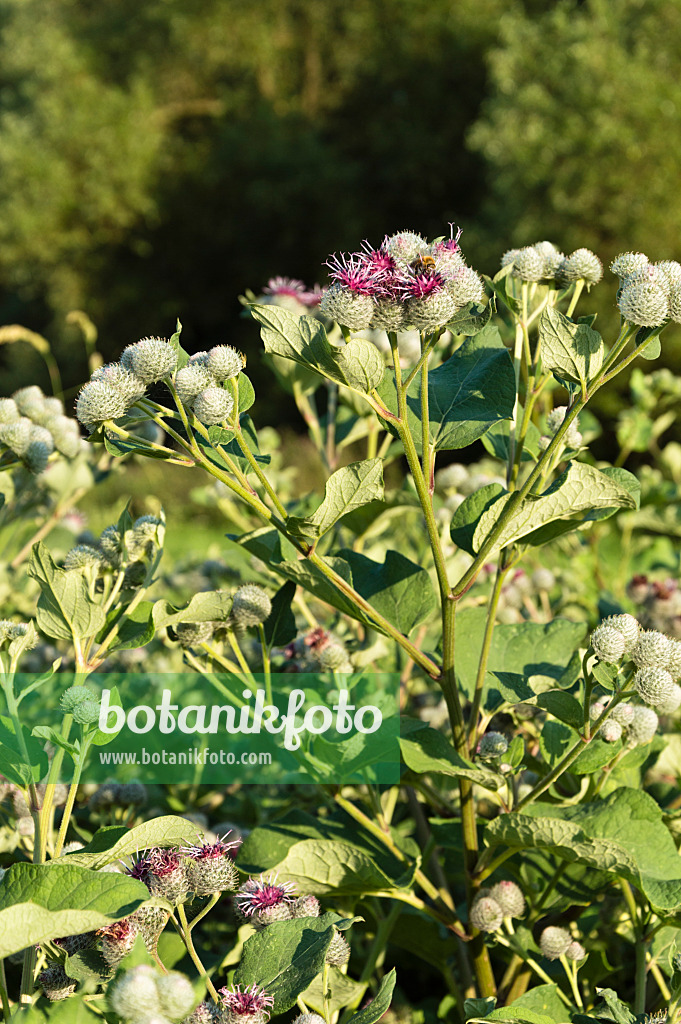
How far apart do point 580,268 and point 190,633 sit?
2.95 ft

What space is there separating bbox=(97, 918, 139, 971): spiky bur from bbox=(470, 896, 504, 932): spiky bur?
0.59 meters

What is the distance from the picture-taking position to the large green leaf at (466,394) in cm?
133

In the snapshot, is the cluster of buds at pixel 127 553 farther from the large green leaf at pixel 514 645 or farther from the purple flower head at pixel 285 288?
the purple flower head at pixel 285 288

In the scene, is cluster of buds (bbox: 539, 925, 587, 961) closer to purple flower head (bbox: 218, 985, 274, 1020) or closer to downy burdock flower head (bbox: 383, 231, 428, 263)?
purple flower head (bbox: 218, 985, 274, 1020)

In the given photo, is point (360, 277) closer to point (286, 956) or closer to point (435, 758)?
point (435, 758)

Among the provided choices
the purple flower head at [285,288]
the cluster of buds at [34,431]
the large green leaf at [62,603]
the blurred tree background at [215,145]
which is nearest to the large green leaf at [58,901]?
the large green leaf at [62,603]

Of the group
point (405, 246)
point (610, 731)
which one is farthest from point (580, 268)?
point (610, 731)

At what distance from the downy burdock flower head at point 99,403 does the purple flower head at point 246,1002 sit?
733mm

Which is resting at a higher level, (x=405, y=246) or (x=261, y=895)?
(x=405, y=246)

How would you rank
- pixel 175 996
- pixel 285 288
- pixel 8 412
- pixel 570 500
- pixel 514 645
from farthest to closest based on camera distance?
pixel 285 288, pixel 8 412, pixel 514 645, pixel 570 500, pixel 175 996

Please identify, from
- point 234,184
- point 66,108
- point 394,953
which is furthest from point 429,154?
point 394,953

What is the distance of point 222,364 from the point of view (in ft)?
4.09

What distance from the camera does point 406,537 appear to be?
3023 millimetres

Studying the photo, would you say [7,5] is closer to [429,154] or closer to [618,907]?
[429,154]
